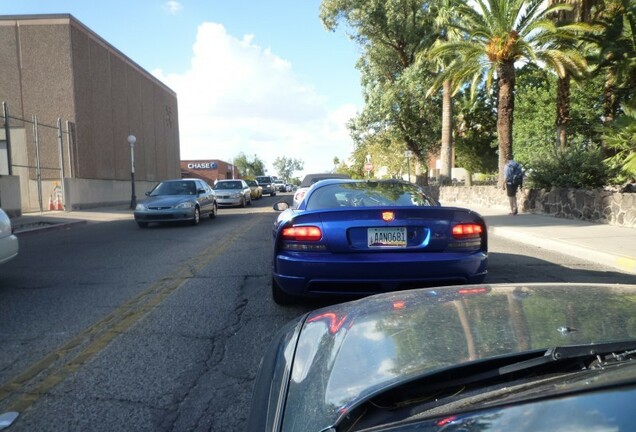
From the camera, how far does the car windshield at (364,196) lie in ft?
17.6

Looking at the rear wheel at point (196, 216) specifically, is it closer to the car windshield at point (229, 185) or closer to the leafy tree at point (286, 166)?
the car windshield at point (229, 185)

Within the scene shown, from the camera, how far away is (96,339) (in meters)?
4.44

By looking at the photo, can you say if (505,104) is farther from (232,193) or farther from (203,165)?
(203,165)

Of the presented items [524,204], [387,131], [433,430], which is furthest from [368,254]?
[387,131]

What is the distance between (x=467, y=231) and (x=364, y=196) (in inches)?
49.4

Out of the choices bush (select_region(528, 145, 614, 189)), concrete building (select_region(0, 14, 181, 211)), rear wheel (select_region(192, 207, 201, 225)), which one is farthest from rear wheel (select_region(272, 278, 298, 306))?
concrete building (select_region(0, 14, 181, 211))

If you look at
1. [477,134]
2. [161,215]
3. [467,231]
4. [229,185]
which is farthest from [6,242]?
[477,134]

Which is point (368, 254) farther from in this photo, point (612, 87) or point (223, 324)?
point (612, 87)

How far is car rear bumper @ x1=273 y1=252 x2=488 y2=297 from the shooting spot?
4.57 metres

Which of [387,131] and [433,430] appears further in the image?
[387,131]

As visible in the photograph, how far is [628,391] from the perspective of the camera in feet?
4.11

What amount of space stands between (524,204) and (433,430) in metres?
17.8

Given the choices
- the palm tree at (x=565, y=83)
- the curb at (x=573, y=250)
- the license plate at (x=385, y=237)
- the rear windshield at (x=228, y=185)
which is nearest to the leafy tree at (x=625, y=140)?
the palm tree at (x=565, y=83)

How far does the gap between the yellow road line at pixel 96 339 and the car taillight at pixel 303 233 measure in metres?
1.80
